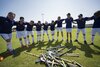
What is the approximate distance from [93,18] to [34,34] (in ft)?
22.0

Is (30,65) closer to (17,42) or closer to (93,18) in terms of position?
(17,42)

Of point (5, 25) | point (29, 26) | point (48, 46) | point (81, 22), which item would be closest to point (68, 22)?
point (81, 22)

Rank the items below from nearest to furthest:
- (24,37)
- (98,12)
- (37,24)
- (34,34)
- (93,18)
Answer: (98,12), (93,18), (24,37), (34,34), (37,24)

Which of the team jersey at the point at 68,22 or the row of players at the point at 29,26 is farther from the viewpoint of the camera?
the team jersey at the point at 68,22

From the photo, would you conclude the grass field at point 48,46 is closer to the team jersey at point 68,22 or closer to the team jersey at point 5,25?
the team jersey at point 68,22

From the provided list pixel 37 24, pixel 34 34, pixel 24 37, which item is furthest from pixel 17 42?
pixel 37 24

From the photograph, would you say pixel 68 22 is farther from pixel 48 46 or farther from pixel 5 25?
pixel 5 25

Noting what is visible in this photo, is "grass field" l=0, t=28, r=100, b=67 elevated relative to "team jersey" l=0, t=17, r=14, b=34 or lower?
lower

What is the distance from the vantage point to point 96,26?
1121cm

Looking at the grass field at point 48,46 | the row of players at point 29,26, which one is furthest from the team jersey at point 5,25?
the grass field at point 48,46

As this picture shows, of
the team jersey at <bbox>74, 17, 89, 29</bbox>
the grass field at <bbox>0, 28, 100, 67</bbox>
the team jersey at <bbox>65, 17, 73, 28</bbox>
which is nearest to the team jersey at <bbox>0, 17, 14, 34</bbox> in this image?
the grass field at <bbox>0, 28, 100, 67</bbox>

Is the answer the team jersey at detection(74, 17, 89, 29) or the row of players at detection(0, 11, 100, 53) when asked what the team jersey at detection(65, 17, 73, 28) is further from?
the team jersey at detection(74, 17, 89, 29)

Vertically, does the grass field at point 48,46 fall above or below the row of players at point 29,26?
below

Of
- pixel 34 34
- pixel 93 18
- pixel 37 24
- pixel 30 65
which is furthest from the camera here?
pixel 37 24
